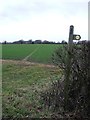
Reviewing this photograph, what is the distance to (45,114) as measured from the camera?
8.83m

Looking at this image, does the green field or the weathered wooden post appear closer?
the weathered wooden post

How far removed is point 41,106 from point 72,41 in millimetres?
1912

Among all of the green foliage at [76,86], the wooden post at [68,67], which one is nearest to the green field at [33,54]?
the green foliage at [76,86]

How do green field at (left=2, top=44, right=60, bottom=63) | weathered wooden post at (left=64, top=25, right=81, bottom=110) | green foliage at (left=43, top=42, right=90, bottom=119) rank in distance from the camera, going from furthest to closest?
green field at (left=2, top=44, right=60, bottom=63)
weathered wooden post at (left=64, top=25, right=81, bottom=110)
green foliage at (left=43, top=42, right=90, bottom=119)

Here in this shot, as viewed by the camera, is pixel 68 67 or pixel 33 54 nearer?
pixel 68 67

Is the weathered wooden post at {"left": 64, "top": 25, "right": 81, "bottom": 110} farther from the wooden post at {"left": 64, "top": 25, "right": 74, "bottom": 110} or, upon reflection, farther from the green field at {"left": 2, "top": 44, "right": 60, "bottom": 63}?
the green field at {"left": 2, "top": 44, "right": 60, "bottom": 63}

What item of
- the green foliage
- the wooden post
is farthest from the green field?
the wooden post

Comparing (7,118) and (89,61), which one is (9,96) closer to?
(7,118)

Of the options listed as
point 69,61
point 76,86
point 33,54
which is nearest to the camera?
point 69,61

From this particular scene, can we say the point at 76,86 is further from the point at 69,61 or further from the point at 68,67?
the point at 69,61

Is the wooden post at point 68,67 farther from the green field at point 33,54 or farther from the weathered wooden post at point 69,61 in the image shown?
the green field at point 33,54

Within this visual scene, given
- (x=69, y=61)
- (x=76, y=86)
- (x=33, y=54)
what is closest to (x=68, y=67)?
(x=69, y=61)

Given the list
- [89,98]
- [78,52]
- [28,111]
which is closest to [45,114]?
[28,111]

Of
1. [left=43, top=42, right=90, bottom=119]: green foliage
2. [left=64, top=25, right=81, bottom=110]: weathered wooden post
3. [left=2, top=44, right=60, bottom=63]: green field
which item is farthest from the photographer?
[left=2, top=44, right=60, bottom=63]: green field
